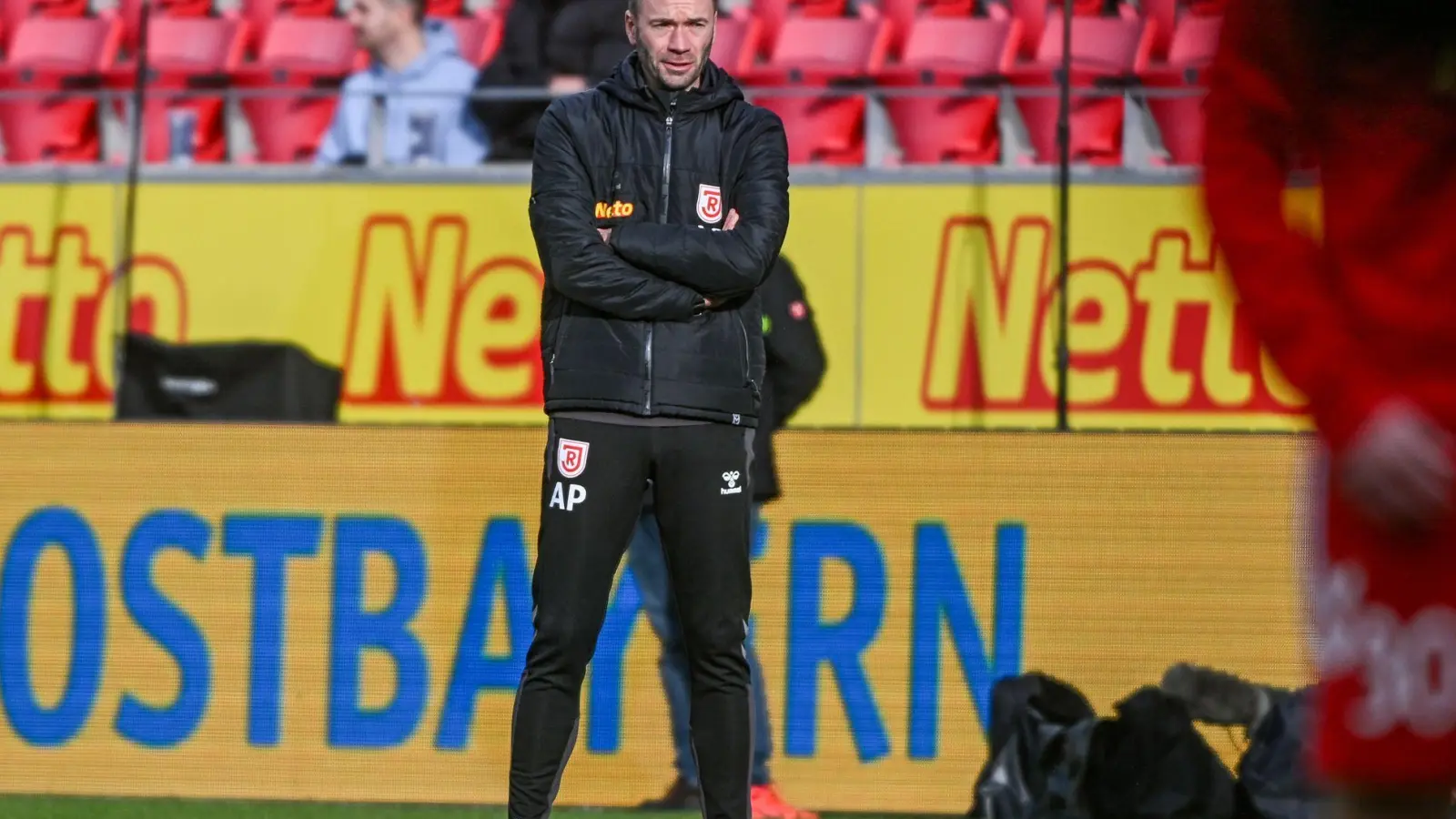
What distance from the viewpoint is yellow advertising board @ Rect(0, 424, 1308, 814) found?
5234 millimetres

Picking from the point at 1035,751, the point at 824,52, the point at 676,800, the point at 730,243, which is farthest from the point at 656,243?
the point at 824,52

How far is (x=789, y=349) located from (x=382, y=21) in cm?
496

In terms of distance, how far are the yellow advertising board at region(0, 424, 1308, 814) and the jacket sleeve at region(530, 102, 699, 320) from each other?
1.63 m

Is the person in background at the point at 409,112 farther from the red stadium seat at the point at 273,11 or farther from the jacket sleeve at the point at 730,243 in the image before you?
the jacket sleeve at the point at 730,243

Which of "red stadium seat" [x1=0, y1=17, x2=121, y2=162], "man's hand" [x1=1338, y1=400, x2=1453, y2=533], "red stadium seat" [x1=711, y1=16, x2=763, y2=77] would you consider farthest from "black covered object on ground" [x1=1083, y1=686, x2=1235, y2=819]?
"red stadium seat" [x1=0, y1=17, x2=121, y2=162]

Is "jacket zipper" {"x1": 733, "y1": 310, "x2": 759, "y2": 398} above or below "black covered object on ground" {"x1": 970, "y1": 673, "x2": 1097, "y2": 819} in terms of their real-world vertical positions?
above

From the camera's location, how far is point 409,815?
517 cm

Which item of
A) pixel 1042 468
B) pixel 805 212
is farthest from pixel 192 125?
pixel 1042 468

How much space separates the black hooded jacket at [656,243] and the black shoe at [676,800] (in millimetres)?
1710

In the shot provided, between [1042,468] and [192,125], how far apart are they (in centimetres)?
550

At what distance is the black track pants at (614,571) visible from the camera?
12.2ft

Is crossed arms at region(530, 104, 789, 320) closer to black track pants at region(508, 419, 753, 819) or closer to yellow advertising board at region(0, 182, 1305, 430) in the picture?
black track pants at region(508, 419, 753, 819)

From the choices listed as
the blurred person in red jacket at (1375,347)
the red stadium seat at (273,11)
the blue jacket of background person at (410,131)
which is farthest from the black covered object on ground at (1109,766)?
the red stadium seat at (273,11)

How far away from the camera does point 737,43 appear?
31.3ft
